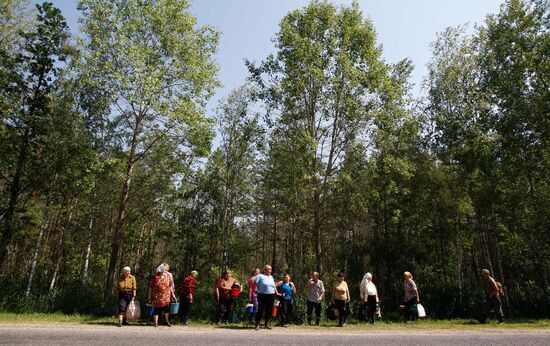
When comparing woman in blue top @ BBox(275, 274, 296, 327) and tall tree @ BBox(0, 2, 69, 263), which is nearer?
woman in blue top @ BBox(275, 274, 296, 327)

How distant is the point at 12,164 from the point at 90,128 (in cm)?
469

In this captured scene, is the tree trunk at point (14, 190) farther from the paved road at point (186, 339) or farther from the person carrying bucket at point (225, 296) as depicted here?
the person carrying bucket at point (225, 296)

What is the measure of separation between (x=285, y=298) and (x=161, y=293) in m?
4.05

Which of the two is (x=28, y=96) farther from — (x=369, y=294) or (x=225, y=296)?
(x=369, y=294)

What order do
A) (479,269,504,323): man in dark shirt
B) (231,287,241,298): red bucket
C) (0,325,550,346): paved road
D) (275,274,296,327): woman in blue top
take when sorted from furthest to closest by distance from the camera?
1. (479,269,504,323): man in dark shirt
2. (231,287,241,298): red bucket
3. (275,274,296,327): woman in blue top
4. (0,325,550,346): paved road

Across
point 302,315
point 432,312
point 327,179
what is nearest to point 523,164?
point 432,312

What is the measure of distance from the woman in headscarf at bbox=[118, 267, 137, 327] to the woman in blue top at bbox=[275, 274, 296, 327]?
4502 millimetres

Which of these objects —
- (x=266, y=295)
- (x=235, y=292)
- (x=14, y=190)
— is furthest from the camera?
(x=14, y=190)

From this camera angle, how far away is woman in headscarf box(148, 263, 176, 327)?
416 inches

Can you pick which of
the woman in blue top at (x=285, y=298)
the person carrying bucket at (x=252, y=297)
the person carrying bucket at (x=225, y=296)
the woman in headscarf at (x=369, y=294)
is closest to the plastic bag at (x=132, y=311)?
the person carrying bucket at (x=225, y=296)

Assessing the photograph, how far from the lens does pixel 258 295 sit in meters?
10.6

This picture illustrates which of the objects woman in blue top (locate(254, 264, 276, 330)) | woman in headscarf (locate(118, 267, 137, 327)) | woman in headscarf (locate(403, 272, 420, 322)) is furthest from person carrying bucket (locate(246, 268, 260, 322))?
woman in headscarf (locate(403, 272, 420, 322))

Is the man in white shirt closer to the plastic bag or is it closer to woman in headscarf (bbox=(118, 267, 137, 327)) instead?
the plastic bag

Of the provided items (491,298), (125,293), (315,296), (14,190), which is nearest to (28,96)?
(14,190)
